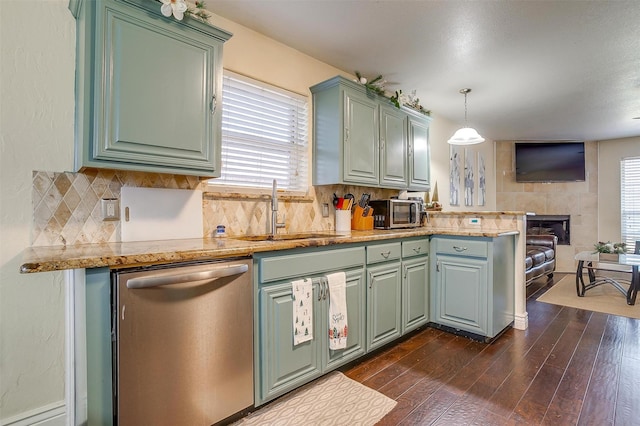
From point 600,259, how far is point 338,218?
3.74 metres

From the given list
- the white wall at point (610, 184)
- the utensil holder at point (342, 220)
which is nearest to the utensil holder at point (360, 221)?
the utensil holder at point (342, 220)

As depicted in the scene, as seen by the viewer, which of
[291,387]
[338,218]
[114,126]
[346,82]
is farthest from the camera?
[338,218]

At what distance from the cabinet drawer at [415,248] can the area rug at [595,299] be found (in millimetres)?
2191

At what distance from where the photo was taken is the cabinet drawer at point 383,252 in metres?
2.34

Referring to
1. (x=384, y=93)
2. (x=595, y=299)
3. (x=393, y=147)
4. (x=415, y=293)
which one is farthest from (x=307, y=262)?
(x=595, y=299)

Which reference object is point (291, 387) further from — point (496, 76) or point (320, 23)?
point (496, 76)

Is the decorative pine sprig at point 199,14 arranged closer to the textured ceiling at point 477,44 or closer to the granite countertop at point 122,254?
the textured ceiling at point 477,44

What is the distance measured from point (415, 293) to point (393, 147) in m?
1.40

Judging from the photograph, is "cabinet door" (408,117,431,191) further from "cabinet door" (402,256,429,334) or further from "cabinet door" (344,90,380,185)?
"cabinet door" (402,256,429,334)

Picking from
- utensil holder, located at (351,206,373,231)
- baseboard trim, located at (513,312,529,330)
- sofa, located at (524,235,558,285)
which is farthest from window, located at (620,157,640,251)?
utensil holder, located at (351,206,373,231)

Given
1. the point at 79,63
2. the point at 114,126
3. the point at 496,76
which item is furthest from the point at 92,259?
the point at 496,76

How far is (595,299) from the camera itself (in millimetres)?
3990

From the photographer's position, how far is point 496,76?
3291mm

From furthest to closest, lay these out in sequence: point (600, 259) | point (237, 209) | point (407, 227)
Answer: point (600, 259) → point (407, 227) → point (237, 209)
